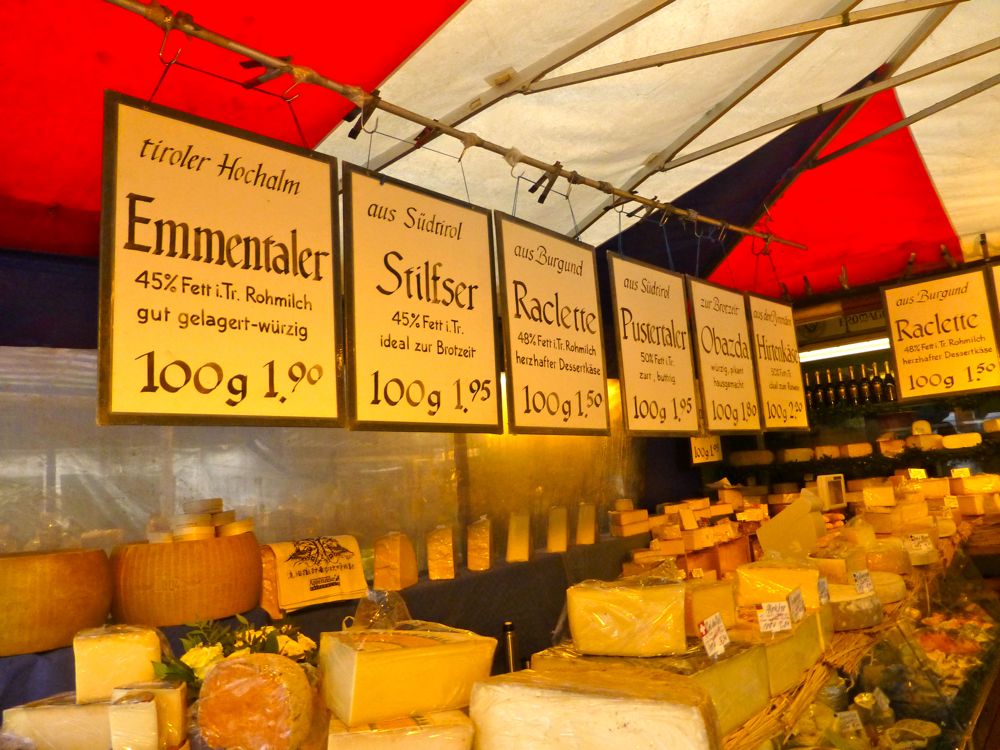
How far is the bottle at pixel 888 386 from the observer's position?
19.4 feet

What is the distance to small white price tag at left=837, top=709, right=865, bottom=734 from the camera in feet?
6.05

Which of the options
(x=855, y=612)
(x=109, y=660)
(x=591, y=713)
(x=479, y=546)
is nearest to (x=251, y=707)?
(x=109, y=660)

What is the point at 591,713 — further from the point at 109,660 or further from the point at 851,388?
the point at 851,388

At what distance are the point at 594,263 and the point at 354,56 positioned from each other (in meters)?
1.35

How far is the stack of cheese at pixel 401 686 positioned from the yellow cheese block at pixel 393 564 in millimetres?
1402

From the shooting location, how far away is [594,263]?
2973 mm

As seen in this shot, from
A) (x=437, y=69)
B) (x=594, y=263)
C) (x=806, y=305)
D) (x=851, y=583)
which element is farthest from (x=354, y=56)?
(x=806, y=305)

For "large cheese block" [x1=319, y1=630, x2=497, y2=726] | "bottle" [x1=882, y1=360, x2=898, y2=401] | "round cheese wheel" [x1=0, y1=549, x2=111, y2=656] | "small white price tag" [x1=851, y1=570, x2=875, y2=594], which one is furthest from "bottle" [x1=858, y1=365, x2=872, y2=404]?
"round cheese wheel" [x1=0, y1=549, x2=111, y2=656]

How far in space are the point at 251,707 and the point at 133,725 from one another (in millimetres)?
180

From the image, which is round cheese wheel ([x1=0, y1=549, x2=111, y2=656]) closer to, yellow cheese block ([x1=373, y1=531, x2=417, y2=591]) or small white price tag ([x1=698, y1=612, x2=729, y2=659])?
yellow cheese block ([x1=373, y1=531, x2=417, y2=591])

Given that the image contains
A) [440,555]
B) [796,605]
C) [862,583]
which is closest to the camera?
[796,605]

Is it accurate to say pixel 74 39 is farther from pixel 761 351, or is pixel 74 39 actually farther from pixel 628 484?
pixel 628 484

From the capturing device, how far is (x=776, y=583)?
207cm

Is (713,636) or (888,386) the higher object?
(888,386)
